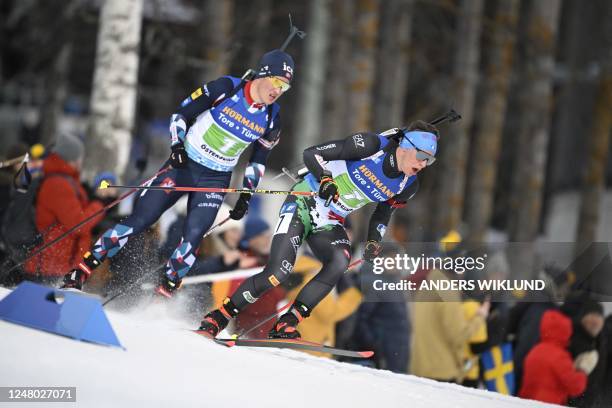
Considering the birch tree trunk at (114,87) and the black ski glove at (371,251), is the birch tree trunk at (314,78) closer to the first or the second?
the birch tree trunk at (114,87)

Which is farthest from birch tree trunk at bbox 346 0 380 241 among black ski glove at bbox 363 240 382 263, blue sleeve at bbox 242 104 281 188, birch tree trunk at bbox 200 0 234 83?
black ski glove at bbox 363 240 382 263

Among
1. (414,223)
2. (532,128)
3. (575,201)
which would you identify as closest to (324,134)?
(532,128)

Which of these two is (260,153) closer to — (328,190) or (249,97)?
(249,97)

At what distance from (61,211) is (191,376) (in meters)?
3.01

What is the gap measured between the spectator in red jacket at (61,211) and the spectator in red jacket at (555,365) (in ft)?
12.0

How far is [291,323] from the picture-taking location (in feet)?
22.2

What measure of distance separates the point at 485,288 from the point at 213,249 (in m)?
2.83

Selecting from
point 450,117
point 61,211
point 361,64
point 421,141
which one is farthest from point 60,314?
point 361,64

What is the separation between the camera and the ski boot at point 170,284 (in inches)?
286

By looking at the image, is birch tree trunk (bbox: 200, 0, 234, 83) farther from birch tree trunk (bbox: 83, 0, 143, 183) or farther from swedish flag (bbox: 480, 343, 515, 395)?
swedish flag (bbox: 480, 343, 515, 395)

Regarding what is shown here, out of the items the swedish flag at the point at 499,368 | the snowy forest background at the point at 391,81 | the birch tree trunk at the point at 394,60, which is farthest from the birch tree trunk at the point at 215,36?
the swedish flag at the point at 499,368

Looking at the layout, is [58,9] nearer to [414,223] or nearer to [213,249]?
[213,249]

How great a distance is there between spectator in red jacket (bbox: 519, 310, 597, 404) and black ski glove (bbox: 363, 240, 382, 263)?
167 centimetres

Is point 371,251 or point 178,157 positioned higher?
point 178,157
